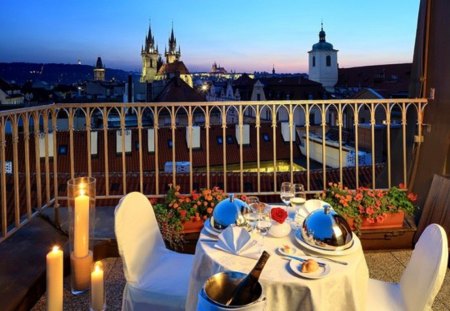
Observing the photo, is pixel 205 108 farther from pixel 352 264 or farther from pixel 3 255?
pixel 352 264

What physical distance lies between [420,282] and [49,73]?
85.8 meters

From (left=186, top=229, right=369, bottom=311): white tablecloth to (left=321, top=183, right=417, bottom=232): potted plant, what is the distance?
5.45 ft

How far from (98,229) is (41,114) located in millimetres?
1168

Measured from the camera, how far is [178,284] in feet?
7.30

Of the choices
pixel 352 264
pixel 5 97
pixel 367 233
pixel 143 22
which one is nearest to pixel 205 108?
pixel 367 233

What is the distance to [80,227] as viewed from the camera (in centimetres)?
275

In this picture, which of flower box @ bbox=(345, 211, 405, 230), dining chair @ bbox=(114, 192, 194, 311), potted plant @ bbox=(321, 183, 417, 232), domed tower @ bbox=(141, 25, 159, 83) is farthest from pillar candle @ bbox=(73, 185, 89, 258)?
domed tower @ bbox=(141, 25, 159, 83)

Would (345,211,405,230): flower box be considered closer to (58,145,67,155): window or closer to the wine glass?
the wine glass

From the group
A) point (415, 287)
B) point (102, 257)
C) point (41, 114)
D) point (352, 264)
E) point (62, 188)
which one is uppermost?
point (41, 114)

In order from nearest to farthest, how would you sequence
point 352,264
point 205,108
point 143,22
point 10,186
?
1. point 352,264
2. point 205,108
3. point 10,186
4. point 143,22

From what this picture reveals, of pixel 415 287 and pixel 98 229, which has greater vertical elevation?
pixel 415 287

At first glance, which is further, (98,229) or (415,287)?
(98,229)

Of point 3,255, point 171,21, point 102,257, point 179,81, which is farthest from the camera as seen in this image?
point 171,21

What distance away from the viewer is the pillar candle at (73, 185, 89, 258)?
2729mm
